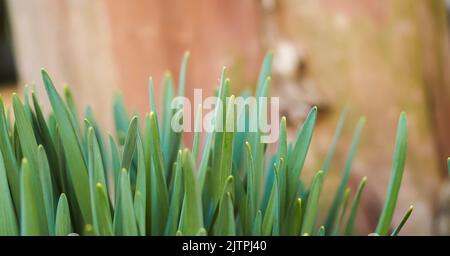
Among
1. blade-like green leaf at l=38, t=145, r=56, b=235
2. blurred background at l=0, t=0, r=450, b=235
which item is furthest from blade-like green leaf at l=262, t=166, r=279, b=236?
blurred background at l=0, t=0, r=450, b=235

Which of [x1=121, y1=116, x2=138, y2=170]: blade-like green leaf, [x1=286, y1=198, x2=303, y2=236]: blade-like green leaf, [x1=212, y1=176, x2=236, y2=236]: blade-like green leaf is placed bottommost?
[x1=286, y1=198, x2=303, y2=236]: blade-like green leaf

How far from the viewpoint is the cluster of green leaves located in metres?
0.29

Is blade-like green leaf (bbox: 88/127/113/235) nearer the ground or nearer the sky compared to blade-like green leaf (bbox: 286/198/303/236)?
nearer the sky

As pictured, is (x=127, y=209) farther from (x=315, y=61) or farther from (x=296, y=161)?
(x=315, y=61)

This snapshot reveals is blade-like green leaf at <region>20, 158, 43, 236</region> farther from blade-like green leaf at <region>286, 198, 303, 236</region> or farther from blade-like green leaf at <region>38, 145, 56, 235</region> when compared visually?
blade-like green leaf at <region>286, 198, 303, 236</region>

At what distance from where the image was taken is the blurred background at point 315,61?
883 millimetres

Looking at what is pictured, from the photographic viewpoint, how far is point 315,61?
0.92m

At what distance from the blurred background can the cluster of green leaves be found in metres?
0.55

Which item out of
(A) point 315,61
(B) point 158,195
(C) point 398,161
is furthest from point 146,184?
(A) point 315,61

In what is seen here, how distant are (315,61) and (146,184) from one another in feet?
2.06

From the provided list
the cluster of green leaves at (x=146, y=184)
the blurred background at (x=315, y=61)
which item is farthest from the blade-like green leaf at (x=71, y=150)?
the blurred background at (x=315, y=61)
